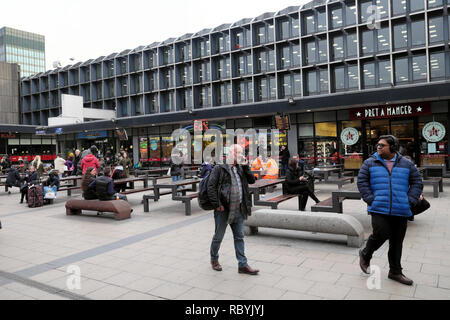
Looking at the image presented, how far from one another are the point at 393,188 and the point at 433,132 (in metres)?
16.2

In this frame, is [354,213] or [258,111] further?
[258,111]

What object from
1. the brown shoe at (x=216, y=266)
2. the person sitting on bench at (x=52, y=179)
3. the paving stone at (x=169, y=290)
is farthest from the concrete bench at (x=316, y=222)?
the person sitting on bench at (x=52, y=179)

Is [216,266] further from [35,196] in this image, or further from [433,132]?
[433,132]

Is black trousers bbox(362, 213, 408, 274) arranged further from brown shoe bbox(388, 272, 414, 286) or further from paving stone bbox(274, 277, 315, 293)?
paving stone bbox(274, 277, 315, 293)

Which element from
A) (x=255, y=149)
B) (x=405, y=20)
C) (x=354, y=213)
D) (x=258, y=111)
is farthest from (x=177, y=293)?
(x=405, y=20)

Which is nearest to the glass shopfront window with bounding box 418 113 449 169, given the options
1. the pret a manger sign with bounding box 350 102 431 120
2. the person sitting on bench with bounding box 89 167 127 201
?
the pret a manger sign with bounding box 350 102 431 120

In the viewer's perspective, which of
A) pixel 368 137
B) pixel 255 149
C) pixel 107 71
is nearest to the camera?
pixel 368 137

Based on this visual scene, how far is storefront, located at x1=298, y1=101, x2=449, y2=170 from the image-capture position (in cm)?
1770

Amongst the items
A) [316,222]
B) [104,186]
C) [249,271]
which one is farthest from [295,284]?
[104,186]

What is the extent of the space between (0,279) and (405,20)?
86.3ft

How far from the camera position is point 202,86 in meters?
34.0

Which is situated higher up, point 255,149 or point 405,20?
point 405,20
